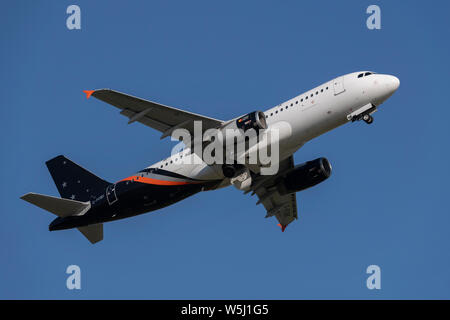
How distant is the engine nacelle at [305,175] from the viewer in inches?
1970

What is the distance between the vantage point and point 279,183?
52156 millimetres

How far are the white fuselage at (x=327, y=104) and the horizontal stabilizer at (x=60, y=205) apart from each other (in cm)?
1473

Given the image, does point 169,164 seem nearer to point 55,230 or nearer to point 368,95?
point 55,230

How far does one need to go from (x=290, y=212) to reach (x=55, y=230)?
18564 millimetres

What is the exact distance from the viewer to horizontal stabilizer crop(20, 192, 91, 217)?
47.4m

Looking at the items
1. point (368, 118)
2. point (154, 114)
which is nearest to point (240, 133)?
point (154, 114)

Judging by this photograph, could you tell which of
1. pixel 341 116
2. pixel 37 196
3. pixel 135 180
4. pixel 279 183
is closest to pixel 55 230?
pixel 37 196

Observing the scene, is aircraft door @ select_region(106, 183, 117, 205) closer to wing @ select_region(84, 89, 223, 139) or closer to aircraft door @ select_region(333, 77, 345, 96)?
wing @ select_region(84, 89, 223, 139)

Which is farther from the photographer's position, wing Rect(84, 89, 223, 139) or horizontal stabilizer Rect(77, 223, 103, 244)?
horizontal stabilizer Rect(77, 223, 103, 244)

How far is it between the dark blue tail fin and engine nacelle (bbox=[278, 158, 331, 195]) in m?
13.3

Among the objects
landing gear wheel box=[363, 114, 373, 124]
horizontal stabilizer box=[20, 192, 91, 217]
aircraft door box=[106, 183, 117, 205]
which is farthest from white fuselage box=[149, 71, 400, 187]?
horizontal stabilizer box=[20, 192, 91, 217]

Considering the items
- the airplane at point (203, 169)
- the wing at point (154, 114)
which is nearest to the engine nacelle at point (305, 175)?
the airplane at point (203, 169)

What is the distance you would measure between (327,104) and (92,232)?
67.2 feet

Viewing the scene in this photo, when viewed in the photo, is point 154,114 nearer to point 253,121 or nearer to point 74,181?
point 253,121
